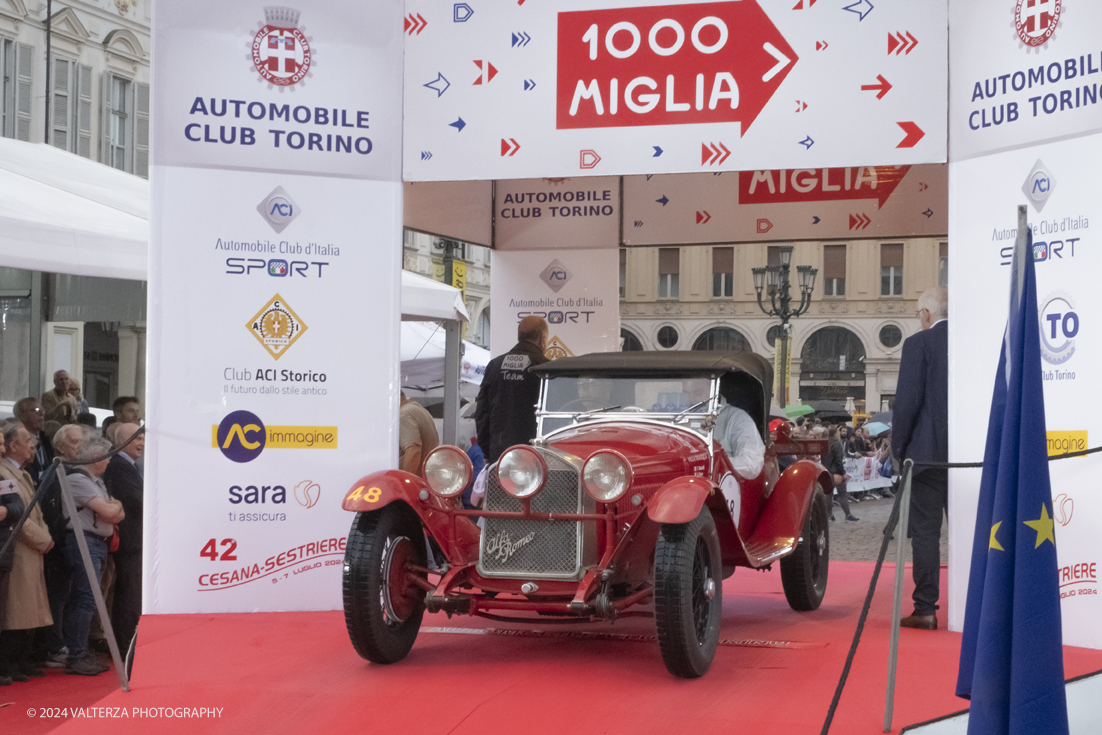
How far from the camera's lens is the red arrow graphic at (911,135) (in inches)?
212

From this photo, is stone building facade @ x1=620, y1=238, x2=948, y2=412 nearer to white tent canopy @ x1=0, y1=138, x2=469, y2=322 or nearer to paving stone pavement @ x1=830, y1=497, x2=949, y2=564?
paving stone pavement @ x1=830, y1=497, x2=949, y2=564

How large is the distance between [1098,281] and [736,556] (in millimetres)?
2029

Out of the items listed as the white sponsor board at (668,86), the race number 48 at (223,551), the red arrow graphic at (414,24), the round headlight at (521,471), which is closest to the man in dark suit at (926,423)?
the white sponsor board at (668,86)

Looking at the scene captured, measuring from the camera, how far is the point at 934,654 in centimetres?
481

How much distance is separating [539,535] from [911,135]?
8.83 ft

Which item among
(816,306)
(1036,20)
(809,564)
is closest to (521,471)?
(809,564)

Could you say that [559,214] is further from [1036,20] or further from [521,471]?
[521,471]

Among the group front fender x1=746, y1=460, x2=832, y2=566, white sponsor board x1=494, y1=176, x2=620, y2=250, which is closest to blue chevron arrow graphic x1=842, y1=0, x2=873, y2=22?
front fender x1=746, y1=460, x2=832, y2=566

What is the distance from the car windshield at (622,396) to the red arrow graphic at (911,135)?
1487 millimetres

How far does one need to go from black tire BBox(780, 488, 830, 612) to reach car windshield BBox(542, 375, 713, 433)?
966 mm

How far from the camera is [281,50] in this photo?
5.89m

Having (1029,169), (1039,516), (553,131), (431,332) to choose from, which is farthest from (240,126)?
(431,332)

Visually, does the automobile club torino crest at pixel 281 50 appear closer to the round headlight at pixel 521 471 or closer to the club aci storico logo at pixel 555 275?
the round headlight at pixel 521 471

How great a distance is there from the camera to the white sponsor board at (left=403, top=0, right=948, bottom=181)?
5.42 metres
